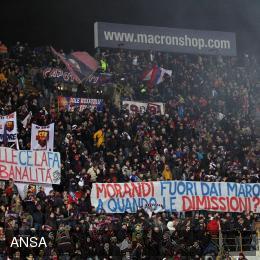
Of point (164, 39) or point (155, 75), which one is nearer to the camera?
point (155, 75)

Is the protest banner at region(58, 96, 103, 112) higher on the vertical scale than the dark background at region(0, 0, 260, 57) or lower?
lower

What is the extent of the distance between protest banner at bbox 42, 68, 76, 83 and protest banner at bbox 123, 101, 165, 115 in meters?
2.05

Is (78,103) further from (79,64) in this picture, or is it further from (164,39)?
(164,39)

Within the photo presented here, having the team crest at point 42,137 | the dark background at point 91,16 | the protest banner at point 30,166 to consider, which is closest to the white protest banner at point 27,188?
the protest banner at point 30,166

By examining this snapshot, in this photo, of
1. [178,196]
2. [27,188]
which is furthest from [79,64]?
[27,188]

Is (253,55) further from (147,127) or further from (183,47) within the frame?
(147,127)

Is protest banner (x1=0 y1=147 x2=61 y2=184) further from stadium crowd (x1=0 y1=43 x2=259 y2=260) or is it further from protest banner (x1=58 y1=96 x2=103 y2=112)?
protest banner (x1=58 y1=96 x2=103 y2=112)

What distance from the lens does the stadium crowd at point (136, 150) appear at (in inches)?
707

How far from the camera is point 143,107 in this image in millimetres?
25922

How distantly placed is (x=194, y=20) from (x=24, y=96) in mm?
10964

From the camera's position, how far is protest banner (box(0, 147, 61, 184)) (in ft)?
64.7

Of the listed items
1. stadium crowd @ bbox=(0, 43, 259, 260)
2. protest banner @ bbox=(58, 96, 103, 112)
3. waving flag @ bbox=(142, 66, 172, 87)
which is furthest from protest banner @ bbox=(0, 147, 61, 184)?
waving flag @ bbox=(142, 66, 172, 87)

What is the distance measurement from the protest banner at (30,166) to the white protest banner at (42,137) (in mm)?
568

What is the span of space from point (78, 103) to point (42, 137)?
360 centimetres
